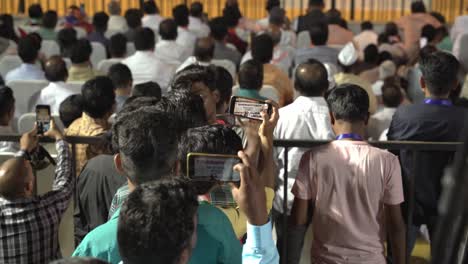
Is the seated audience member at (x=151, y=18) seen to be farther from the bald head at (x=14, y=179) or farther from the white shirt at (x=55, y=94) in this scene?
the bald head at (x=14, y=179)

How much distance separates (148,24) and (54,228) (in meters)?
7.42

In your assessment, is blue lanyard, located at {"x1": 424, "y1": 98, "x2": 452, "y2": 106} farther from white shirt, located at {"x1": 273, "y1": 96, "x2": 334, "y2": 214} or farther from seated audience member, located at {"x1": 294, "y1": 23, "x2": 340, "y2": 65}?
seated audience member, located at {"x1": 294, "y1": 23, "x2": 340, "y2": 65}

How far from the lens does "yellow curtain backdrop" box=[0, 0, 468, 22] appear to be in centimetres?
1245

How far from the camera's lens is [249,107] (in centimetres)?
257

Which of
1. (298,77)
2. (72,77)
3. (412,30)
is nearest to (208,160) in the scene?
(298,77)

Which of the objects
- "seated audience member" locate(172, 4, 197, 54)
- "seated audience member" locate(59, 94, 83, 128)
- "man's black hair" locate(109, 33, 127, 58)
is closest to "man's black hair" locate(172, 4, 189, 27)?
"seated audience member" locate(172, 4, 197, 54)

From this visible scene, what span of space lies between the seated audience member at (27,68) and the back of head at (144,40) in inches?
34.6

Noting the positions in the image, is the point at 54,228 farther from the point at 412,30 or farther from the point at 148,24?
the point at 412,30

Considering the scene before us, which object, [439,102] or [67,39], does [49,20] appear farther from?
[439,102]

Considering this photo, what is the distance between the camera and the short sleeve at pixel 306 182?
2.88 m

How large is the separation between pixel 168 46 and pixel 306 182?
4.86 m

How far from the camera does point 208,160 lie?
6.07ft

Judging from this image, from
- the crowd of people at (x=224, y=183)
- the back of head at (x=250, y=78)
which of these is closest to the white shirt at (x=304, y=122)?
the crowd of people at (x=224, y=183)

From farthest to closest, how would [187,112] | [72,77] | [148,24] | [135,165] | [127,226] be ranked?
1. [148,24]
2. [72,77]
3. [187,112]
4. [135,165]
5. [127,226]
